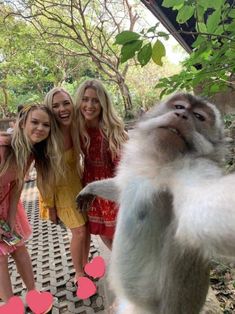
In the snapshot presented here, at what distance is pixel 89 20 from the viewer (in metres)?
14.7

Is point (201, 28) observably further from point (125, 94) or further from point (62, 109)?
point (125, 94)

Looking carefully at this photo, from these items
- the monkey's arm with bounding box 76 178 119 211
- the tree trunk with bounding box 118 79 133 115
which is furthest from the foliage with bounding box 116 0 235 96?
the tree trunk with bounding box 118 79 133 115

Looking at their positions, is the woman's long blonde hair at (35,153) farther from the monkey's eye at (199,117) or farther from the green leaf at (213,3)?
the green leaf at (213,3)

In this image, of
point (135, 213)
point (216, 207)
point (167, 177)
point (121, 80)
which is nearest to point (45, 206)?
point (135, 213)

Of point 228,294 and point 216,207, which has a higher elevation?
point 216,207

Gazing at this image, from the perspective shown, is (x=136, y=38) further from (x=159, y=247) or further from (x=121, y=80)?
(x=121, y=80)

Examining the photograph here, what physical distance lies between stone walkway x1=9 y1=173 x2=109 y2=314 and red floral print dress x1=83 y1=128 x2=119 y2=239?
456mm

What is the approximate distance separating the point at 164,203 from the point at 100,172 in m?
1.73

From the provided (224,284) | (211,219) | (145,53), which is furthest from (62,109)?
(211,219)

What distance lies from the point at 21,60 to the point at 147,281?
62.9 feet

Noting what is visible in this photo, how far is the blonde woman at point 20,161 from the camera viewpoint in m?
2.79

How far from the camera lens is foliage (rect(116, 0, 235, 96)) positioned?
1339 mm

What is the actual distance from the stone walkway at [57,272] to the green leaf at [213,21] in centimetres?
220

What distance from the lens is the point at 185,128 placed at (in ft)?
4.83
